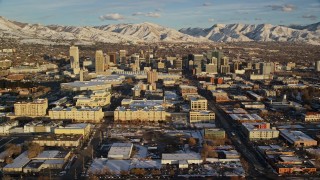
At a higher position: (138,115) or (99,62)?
(99,62)

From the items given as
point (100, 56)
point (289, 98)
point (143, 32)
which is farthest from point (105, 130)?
point (143, 32)

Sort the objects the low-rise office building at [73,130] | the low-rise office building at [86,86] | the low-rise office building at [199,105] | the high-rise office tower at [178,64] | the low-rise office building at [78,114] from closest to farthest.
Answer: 1. the low-rise office building at [73,130]
2. the low-rise office building at [78,114]
3. the low-rise office building at [199,105]
4. the low-rise office building at [86,86]
5. the high-rise office tower at [178,64]

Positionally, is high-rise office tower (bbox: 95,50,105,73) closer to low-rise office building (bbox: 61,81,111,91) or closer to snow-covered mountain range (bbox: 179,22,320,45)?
low-rise office building (bbox: 61,81,111,91)

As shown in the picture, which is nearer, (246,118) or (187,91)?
(246,118)

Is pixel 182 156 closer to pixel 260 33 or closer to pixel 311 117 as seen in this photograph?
pixel 311 117

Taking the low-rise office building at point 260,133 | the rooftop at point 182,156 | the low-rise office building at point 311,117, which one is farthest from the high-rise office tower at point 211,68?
the rooftop at point 182,156

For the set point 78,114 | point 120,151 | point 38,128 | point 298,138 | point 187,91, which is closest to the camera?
point 120,151

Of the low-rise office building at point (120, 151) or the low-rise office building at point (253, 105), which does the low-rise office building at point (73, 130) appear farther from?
the low-rise office building at point (253, 105)

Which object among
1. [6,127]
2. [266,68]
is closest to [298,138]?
[6,127]

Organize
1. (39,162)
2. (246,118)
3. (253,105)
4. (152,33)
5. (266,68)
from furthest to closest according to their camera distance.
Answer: (152,33) < (266,68) < (253,105) < (246,118) < (39,162)
